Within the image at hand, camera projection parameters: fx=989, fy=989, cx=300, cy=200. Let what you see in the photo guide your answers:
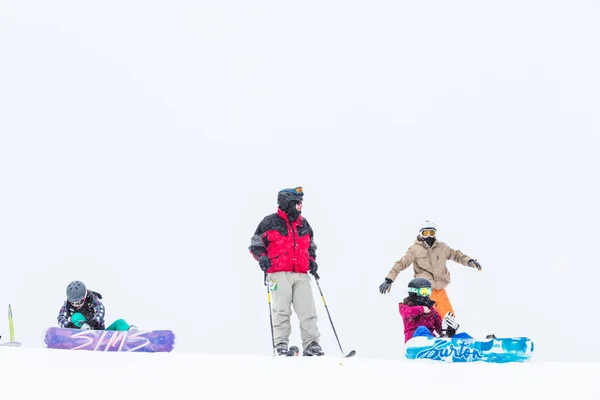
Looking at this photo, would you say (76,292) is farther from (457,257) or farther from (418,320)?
(457,257)

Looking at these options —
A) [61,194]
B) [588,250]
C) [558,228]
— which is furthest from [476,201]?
[61,194]

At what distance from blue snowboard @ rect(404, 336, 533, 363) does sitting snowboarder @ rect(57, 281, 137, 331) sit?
291 cm

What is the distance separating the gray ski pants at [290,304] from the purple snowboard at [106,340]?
42.3 inches

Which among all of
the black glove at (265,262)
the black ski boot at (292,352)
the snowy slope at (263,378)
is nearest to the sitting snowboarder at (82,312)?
the black glove at (265,262)

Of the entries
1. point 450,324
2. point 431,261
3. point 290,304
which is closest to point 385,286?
point 431,261

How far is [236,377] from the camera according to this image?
19.2 feet

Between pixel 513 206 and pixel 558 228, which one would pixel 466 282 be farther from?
pixel 513 206

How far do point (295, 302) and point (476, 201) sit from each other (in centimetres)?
3228

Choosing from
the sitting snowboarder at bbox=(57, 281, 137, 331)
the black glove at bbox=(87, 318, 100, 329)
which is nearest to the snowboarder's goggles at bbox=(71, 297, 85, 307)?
the sitting snowboarder at bbox=(57, 281, 137, 331)

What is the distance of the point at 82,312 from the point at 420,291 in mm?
3139

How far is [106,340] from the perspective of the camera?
873cm

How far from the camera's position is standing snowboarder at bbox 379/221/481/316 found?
10.4 metres

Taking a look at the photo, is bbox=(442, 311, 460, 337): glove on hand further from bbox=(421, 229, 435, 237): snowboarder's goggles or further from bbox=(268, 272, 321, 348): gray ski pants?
bbox=(421, 229, 435, 237): snowboarder's goggles

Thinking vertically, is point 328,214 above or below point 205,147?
below
